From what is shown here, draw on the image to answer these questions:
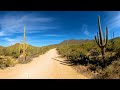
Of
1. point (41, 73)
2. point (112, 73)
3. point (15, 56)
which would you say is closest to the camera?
point (112, 73)

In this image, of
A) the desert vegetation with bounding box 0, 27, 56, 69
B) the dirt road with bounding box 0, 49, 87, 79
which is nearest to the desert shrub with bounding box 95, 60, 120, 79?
the dirt road with bounding box 0, 49, 87, 79

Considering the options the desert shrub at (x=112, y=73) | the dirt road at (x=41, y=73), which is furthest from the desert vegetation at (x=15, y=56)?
the desert shrub at (x=112, y=73)

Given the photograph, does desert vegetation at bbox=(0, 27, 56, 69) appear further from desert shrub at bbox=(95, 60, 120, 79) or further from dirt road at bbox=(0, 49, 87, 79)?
desert shrub at bbox=(95, 60, 120, 79)

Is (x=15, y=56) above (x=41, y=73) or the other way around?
above

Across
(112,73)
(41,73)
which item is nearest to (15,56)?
(41,73)

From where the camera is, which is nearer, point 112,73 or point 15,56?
point 112,73

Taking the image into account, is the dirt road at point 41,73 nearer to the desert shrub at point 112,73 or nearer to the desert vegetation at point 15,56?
the desert shrub at point 112,73

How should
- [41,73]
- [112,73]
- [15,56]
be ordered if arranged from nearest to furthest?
[112,73] < [41,73] < [15,56]

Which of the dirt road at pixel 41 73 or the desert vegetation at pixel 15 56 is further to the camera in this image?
the desert vegetation at pixel 15 56

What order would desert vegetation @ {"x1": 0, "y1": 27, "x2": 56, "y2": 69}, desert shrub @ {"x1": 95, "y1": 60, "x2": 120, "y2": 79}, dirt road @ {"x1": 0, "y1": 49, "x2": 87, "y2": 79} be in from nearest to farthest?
desert shrub @ {"x1": 95, "y1": 60, "x2": 120, "y2": 79}
dirt road @ {"x1": 0, "y1": 49, "x2": 87, "y2": 79}
desert vegetation @ {"x1": 0, "y1": 27, "x2": 56, "y2": 69}

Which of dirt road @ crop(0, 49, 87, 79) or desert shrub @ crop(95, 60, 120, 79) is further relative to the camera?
dirt road @ crop(0, 49, 87, 79)

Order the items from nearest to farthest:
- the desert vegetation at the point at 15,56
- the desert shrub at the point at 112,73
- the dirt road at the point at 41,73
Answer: the desert shrub at the point at 112,73
the dirt road at the point at 41,73
the desert vegetation at the point at 15,56

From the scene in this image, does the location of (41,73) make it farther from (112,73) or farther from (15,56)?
(15,56)
